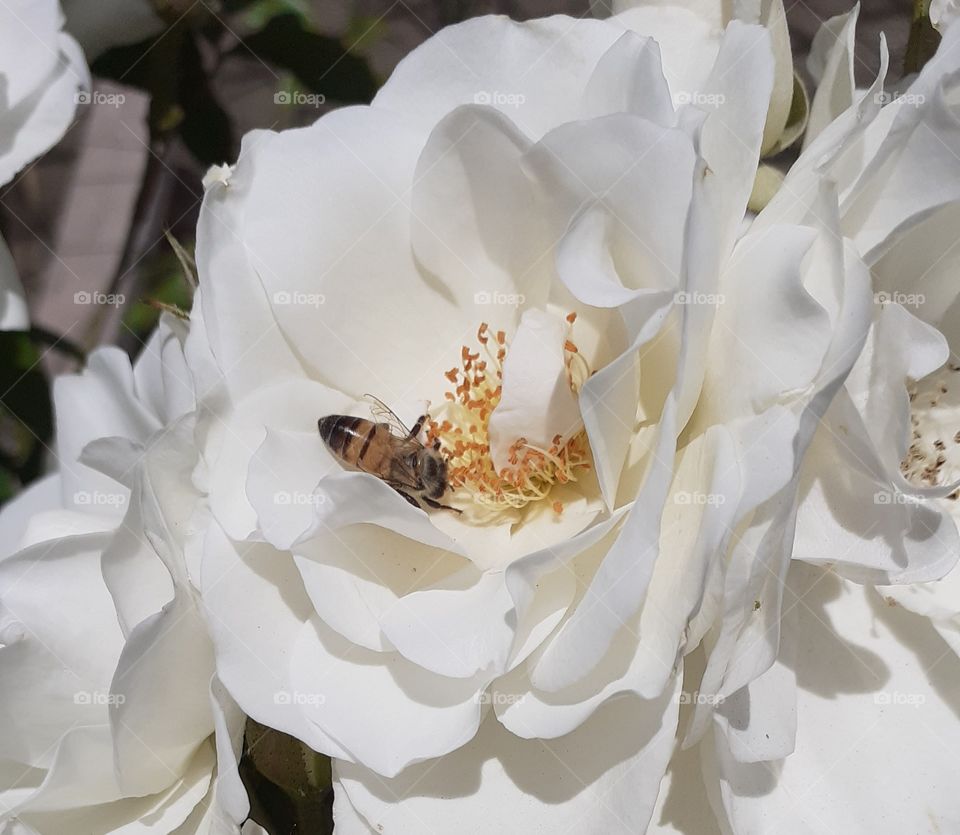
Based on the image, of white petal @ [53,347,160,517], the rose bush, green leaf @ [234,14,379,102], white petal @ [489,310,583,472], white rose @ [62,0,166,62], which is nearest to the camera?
the rose bush

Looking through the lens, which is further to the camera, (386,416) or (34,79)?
(34,79)

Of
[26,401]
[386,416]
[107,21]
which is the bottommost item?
[26,401]

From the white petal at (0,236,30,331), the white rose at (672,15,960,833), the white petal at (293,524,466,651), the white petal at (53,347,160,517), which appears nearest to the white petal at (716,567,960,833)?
the white rose at (672,15,960,833)

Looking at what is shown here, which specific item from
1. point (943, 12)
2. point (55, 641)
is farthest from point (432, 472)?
point (943, 12)

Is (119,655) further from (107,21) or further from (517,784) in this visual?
(107,21)

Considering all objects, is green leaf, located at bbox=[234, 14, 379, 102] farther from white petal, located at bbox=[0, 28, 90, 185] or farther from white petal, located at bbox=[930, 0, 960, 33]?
white petal, located at bbox=[930, 0, 960, 33]

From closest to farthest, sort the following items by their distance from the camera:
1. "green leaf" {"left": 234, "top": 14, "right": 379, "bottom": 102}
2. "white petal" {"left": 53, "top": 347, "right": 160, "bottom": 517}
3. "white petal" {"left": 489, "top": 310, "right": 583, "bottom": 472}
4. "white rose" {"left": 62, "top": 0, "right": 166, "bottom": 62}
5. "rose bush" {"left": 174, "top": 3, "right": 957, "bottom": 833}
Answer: "rose bush" {"left": 174, "top": 3, "right": 957, "bottom": 833} → "white petal" {"left": 489, "top": 310, "right": 583, "bottom": 472} → "white petal" {"left": 53, "top": 347, "right": 160, "bottom": 517} → "white rose" {"left": 62, "top": 0, "right": 166, "bottom": 62} → "green leaf" {"left": 234, "top": 14, "right": 379, "bottom": 102}

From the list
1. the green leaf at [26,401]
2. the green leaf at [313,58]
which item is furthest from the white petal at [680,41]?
the green leaf at [26,401]

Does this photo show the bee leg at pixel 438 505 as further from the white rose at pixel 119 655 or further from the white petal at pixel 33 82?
the white petal at pixel 33 82
